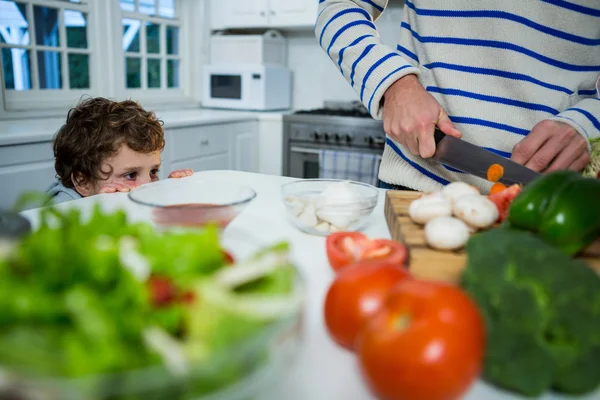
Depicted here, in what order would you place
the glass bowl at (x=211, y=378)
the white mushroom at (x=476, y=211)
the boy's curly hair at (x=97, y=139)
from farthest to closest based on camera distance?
the boy's curly hair at (x=97, y=139) < the white mushroom at (x=476, y=211) < the glass bowl at (x=211, y=378)

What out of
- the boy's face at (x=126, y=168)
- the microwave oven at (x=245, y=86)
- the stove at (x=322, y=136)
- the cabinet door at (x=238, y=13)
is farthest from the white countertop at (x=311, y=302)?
the cabinet door at (x=238, y=13)

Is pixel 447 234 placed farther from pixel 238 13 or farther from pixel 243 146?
pixel 238 13

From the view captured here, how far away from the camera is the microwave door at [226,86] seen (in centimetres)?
336

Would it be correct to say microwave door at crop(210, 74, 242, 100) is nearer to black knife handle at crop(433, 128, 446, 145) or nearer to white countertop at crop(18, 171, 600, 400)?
white countertop at crop(18, 171, 600, 400)

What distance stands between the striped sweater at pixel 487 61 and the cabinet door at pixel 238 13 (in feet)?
7.70

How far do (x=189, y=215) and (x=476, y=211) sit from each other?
1.34 ft

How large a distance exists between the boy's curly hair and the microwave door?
1849 millimetres

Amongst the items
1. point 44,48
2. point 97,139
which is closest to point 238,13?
point 44,48

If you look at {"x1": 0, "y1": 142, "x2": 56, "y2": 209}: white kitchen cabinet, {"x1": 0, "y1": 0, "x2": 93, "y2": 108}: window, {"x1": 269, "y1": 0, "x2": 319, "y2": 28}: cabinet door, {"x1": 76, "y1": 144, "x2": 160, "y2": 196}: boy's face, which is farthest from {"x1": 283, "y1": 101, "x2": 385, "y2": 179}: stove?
{"x1": 76, "y1": 144, "x2": 160, "y2": 196}: boy's face

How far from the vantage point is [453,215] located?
713 millimetres

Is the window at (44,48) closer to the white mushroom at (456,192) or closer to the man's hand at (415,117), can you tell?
the man's hand at (415,117)

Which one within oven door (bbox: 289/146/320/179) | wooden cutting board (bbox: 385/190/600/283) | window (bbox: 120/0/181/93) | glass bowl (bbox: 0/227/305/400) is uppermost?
window (bbox: 120/0/181/93)

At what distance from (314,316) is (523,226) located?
0.29 meters

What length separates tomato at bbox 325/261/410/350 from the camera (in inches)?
17.5
